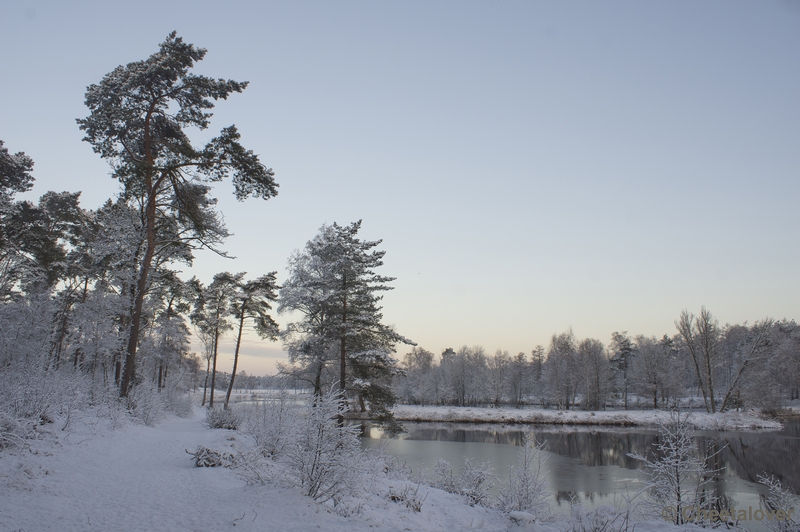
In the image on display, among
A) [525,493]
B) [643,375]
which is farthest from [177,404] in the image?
[643,375]

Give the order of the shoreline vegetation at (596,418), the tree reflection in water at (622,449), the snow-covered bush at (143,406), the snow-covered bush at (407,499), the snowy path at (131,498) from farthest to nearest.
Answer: the shoreline vegetation at (596,418) < the tree reflection in water at (622,449) < the snow-covered bush at (143,406) < the snow-covered bush at (407,499) < the snowy path at (131,498)

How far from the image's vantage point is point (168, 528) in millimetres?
5258

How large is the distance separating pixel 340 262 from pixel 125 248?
9293mm

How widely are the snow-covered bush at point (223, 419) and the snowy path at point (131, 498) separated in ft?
21.3

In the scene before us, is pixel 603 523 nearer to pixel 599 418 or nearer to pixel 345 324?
pixel 345 324

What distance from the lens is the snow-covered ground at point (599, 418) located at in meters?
34.9

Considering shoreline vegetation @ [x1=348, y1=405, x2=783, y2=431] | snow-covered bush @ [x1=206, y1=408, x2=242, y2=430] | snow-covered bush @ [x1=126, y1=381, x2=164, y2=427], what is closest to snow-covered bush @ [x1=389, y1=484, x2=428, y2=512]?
snow-covered bush @ [x1=206, y1=408, x2=242, y2=430]

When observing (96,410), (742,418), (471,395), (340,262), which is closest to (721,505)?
(340,262)

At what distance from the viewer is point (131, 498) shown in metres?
6.16

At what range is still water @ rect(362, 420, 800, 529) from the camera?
14.4 meters

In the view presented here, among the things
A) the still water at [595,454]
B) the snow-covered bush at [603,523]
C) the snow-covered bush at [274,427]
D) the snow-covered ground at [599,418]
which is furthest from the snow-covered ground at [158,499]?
the snow-covered ground at [599,418]

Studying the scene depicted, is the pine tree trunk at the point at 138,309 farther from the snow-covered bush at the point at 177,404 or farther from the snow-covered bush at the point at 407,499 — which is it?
the snow-covered bush at the point at 407,499

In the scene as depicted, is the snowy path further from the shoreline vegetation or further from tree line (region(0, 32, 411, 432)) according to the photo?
the shoreline vegetation

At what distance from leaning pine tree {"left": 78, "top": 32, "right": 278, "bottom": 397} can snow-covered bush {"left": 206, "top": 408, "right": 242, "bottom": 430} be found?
2.99 metres
